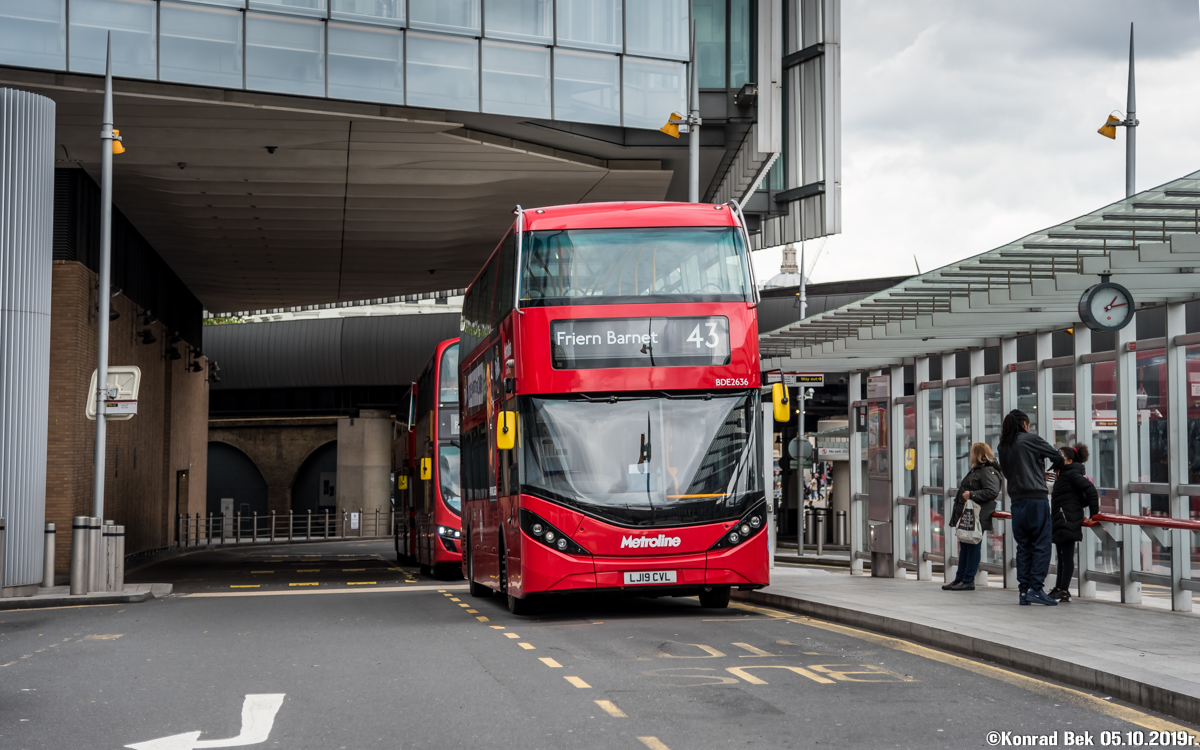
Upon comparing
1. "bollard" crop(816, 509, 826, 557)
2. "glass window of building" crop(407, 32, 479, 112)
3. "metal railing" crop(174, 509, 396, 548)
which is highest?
"glass window of building" crop(407, 32, 479, 112)

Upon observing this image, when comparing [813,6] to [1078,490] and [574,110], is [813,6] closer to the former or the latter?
[574,110]

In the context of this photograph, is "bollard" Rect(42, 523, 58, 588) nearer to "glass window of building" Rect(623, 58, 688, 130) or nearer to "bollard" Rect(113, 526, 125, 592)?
"bollard" Rect(113, 526, 125, 592)

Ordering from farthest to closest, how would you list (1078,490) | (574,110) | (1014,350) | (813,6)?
(813,6) < (574,110) < (1014,350) < (1078,490)

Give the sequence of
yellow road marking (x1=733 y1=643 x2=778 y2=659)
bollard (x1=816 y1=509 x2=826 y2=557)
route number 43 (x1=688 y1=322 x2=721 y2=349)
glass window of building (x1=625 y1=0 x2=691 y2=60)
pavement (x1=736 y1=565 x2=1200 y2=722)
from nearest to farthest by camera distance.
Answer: pavement (x1=736 y1=565 x2=1200 y2=722) < yellow road marking (x1=733 y1=643 x2=778 y2=659) < route number 43 (x1=688 y1=322 x2=721 y2=349) < glass window of building (x1=625 y1=0 x2=691 y2=60) < bollard (x1=816 y1=509 x2=826 y2=557)

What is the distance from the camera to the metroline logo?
13.2 m

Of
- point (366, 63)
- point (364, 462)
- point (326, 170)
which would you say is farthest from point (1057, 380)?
point (364, 462)

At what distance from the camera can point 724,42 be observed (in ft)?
92.0

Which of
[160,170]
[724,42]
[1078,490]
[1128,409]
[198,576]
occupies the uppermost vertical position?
[724,42]

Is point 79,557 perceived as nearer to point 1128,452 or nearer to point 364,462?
point 1128,452

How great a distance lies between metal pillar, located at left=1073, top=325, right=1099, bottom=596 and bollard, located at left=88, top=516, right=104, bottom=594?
519 inches

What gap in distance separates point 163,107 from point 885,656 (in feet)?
55.5

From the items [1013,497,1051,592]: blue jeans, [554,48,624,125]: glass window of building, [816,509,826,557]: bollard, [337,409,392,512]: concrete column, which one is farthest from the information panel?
[337,409,392,512]: concrete column

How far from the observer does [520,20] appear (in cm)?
2356

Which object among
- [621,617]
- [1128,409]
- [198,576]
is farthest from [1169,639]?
[198,576]
